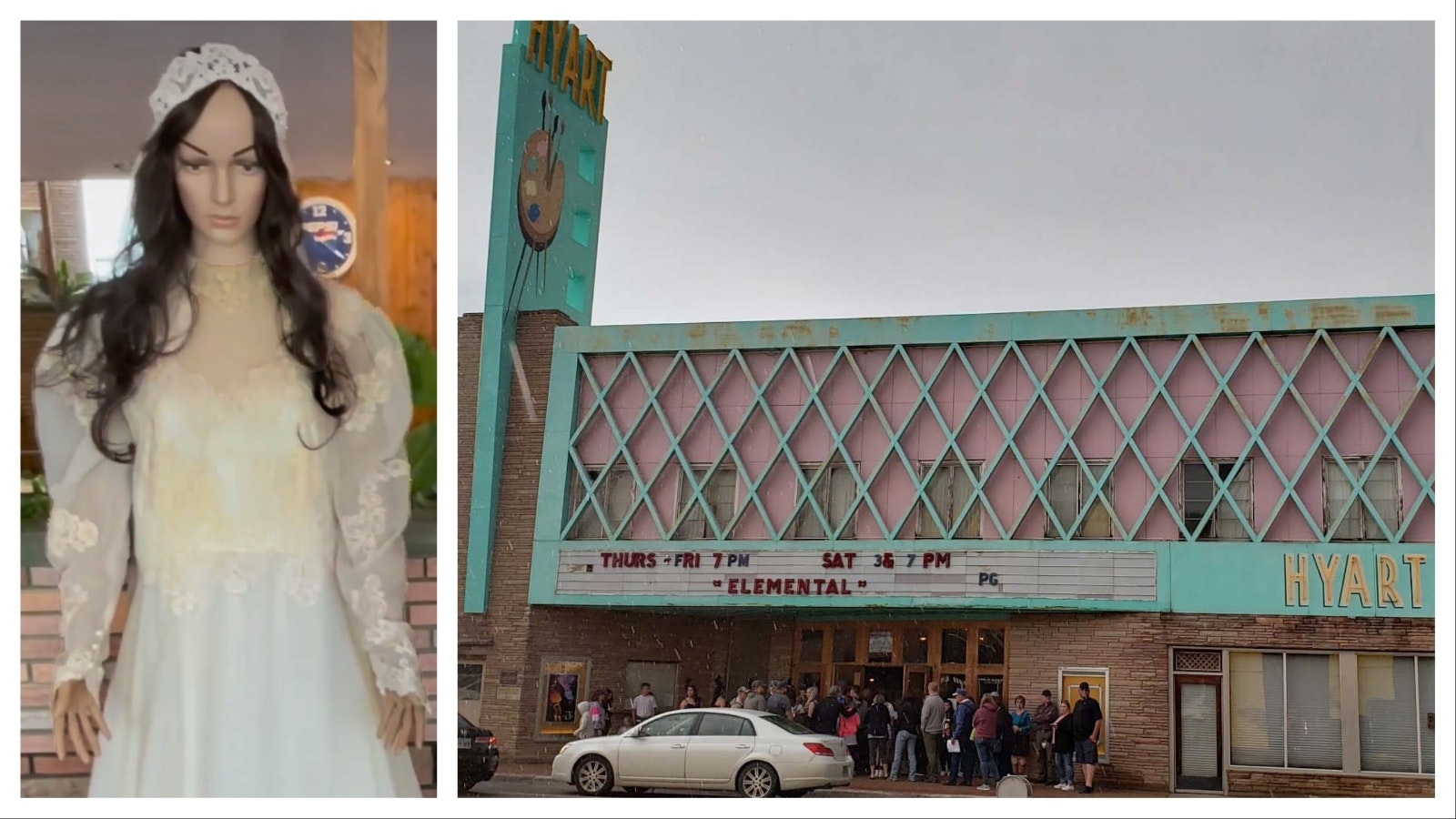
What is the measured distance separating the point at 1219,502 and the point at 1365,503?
5.04ft

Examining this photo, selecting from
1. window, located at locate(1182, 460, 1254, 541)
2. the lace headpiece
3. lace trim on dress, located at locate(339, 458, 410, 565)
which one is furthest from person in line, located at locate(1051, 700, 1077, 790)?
the lace headpiece

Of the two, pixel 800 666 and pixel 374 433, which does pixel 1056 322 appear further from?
pixel 374 433

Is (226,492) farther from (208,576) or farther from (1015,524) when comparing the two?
(1015,524)

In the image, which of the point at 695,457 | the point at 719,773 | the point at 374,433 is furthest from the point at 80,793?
the point at 695,457

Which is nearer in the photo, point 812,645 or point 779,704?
point 779,704

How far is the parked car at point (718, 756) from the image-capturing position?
625 inches

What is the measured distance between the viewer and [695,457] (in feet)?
67.4

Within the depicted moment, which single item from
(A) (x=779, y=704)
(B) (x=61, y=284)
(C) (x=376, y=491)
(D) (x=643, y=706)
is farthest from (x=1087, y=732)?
(B) (x=61, y=284)

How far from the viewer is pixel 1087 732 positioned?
58.7 feet

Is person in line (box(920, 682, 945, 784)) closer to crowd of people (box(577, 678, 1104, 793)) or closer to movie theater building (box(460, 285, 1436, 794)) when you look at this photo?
crowd of people (box(577, 678, 1104, 793))

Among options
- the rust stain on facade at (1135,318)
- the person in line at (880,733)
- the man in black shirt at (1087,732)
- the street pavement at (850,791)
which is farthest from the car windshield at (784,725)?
the rust stain on facade at (1135,318)

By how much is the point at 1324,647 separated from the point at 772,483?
6528mm

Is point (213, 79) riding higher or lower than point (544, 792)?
higher

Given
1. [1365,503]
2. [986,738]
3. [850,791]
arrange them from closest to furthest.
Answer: [850,791], [986,738], [1365,503]
